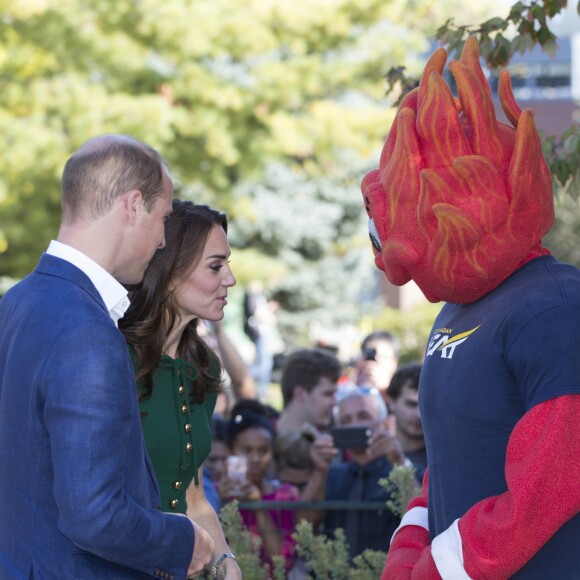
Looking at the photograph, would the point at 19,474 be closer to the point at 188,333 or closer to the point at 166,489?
the point at 166,489

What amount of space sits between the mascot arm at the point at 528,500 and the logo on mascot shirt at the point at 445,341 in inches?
13.8

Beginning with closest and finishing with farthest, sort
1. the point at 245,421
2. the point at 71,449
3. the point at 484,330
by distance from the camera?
the point at 71,449 → the point at 484,330 → the point at 245,421

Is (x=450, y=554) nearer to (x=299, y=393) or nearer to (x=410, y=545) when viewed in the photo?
(x=410, y=545)

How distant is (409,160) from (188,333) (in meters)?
1.33

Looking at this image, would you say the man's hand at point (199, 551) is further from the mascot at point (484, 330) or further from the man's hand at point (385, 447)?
the man's hand at point (385, 447)

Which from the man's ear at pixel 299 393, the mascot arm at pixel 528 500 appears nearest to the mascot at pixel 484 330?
the mascot arm at pixel 528 500

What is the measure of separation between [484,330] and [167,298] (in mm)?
1349

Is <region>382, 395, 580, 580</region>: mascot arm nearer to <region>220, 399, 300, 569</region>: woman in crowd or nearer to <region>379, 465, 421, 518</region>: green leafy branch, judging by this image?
<region>379, 465, 421, 518</region>: green leafy branch

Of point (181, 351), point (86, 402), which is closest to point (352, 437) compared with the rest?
point (181, 351)

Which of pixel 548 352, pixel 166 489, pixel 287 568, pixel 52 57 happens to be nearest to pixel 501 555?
pixel 548 352

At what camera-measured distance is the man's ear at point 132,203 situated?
272 cm

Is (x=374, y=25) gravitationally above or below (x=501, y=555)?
above

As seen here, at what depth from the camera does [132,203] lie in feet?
8.96

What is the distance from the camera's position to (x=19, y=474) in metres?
2.57
